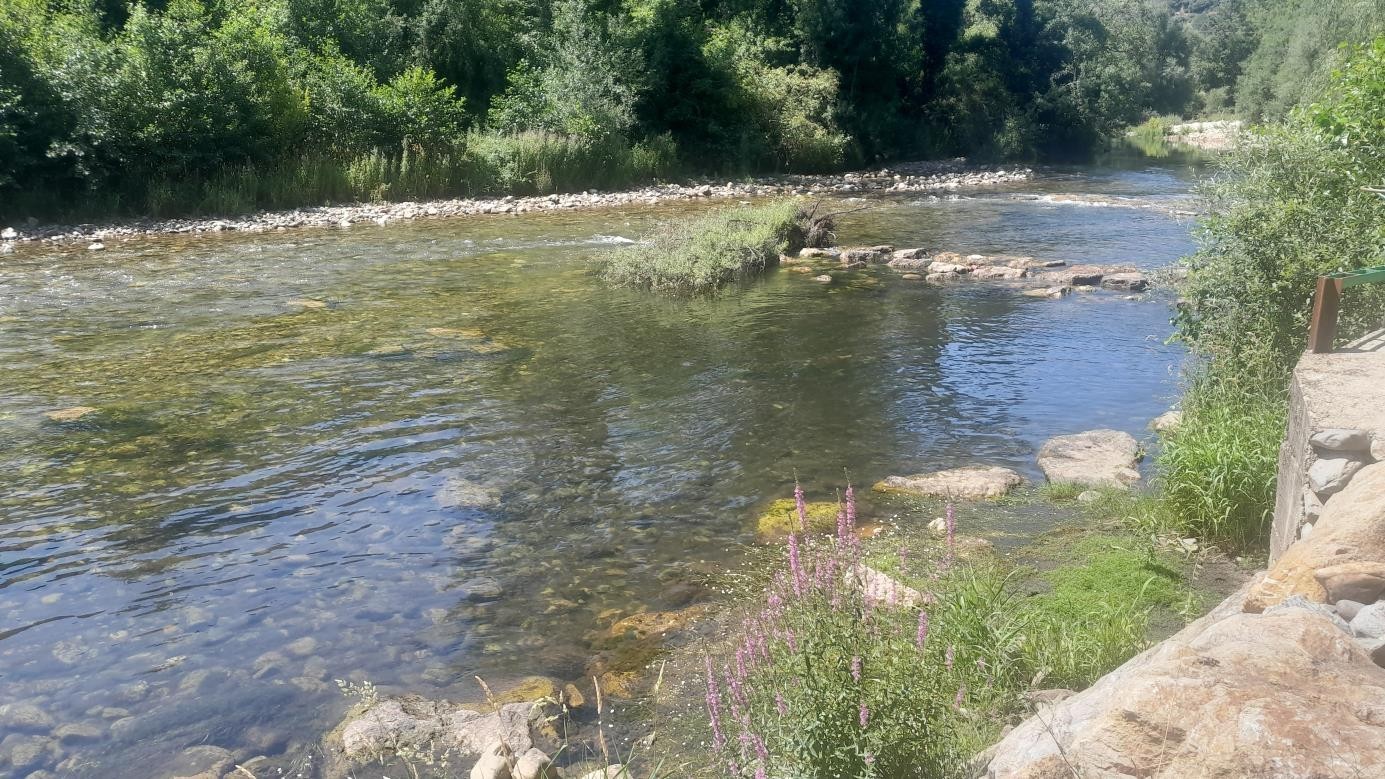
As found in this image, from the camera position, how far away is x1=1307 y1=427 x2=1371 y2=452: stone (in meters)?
4.57

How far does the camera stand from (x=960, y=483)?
7777 millimetres

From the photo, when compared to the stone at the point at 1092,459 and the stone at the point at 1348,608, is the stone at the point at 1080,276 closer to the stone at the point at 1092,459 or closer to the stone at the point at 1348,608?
the stone at the point at 1092,459

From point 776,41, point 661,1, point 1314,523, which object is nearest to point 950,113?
point 776,41

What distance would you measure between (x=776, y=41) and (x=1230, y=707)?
4053 centimetres

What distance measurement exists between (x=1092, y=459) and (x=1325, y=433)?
342 cm

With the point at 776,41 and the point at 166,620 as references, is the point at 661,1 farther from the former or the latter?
the point at 166,620

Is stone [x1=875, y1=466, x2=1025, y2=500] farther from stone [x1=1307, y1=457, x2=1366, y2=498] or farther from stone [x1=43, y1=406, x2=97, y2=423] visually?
stone [x1=43, y1=406, x2=97, y2=423]

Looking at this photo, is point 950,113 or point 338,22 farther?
point 950,113

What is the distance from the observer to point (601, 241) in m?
21.2

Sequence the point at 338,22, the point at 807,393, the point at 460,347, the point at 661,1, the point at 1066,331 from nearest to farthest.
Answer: the point at 807,393 → the point at 460,347 → the point at 1066,331 → the point at 338,22 → the point at 661,1

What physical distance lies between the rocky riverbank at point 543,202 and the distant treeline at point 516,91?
49.0 inches

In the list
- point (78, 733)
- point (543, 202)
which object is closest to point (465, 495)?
point (78, 733)

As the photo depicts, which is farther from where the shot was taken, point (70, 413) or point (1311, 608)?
point (70, 413)

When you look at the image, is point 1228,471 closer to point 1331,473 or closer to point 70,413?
point 1331,473
